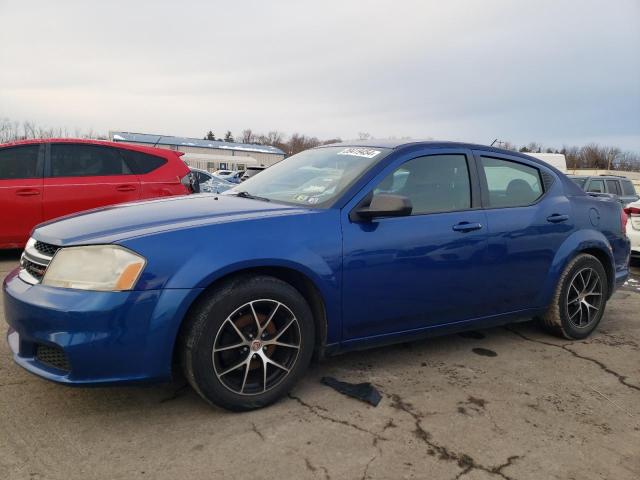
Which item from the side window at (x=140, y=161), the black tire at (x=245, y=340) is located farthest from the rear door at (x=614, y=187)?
the black tire at (x=245, y=340)

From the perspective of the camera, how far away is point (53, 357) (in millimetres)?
2467

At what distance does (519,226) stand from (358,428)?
6.35 feet

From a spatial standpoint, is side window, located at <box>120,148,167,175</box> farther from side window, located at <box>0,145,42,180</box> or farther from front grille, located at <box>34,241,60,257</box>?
front grille, located at <box>34,241,60,257</box>

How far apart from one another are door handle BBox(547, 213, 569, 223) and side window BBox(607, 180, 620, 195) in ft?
35.6

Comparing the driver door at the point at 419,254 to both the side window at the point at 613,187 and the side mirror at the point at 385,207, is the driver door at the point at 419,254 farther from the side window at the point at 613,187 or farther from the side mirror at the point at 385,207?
the side window at the point at 613,187

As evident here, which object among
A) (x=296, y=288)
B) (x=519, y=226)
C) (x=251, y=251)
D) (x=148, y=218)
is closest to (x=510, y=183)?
(x=519, y=226)

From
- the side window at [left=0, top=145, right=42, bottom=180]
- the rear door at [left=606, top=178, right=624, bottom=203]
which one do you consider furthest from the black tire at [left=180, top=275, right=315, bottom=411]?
A: the rear door at [left=606, top=178, right=624, bottom=203]

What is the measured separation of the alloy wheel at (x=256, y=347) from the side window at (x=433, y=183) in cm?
103

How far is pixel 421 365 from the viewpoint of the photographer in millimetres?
3529

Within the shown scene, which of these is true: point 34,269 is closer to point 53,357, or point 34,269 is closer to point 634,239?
point 53,357

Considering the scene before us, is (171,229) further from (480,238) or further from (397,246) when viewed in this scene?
(480,238)

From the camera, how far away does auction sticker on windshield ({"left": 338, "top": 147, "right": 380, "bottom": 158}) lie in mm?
3420

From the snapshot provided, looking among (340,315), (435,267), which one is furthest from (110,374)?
(435,267)

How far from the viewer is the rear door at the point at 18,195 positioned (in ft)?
20.9
